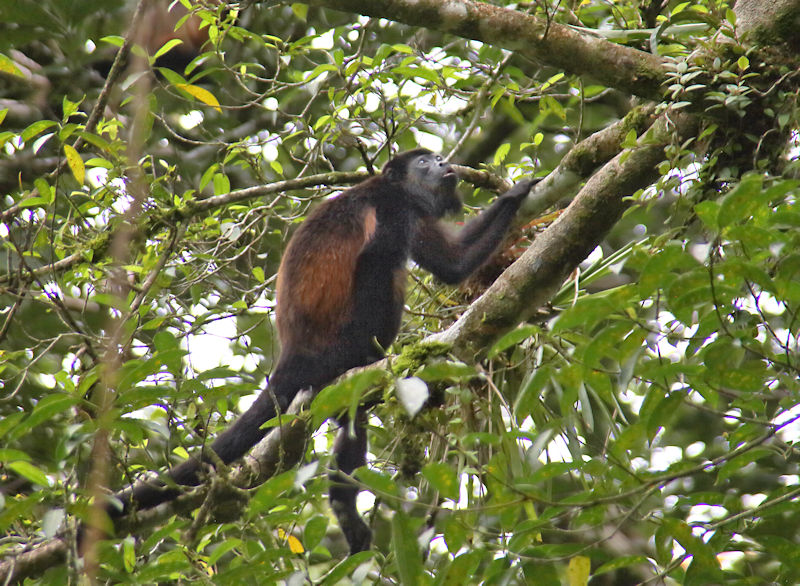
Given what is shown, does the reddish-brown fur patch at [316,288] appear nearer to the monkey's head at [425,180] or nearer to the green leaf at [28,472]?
the monkey's head at [425,180]

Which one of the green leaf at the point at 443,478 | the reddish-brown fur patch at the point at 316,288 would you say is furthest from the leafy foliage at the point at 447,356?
the reddish-brown fur patch at the point at 316,288

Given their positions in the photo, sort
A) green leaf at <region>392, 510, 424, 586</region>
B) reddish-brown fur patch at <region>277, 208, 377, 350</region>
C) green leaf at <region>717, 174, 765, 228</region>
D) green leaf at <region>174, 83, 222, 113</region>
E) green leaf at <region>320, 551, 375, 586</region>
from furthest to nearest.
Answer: reddish-brown fur patch at <region>277, 208, 377, 350</region> < green leaf at <region>174, 83, 222, 113</region> < green leaf at <region>320, 551, 375, 586</region> < green leaf at <region>392, 510, 424, 586</region> < green leaf at <region>717, 174, 765, 228</region>

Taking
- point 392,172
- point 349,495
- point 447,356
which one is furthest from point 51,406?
point 392,172

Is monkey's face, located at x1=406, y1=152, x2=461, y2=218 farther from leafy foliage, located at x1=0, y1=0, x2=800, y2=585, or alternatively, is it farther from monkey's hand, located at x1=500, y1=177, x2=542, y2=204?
monkey's hand, located at x1=500, y1=177, x2=542, y2=204

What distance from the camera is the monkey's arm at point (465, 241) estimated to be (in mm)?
3771

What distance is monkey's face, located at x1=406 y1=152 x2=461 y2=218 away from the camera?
4484 millimetres

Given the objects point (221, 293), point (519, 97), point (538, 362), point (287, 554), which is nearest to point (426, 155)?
point (519, 97)

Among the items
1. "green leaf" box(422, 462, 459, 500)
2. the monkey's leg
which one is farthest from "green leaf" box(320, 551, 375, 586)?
the monkey's leg

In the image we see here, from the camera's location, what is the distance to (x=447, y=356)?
2873 millimetres

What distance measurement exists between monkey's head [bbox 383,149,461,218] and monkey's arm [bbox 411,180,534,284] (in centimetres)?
16

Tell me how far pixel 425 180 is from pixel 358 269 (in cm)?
77

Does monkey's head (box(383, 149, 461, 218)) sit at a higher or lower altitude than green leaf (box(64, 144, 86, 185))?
higher

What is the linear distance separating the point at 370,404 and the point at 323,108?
2977mm

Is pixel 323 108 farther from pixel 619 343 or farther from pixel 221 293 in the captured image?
pixel 619 343
